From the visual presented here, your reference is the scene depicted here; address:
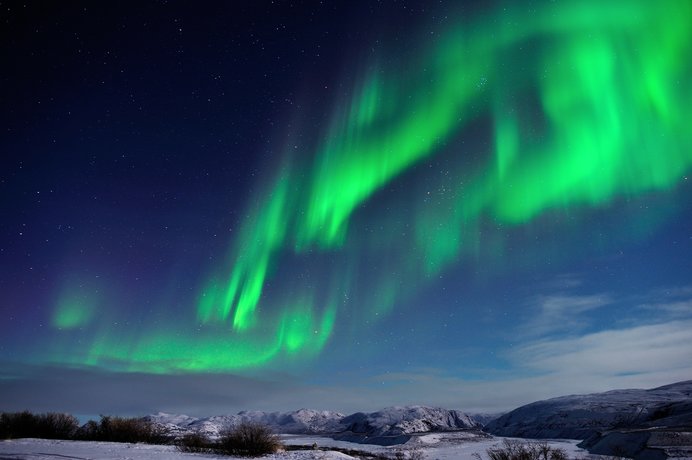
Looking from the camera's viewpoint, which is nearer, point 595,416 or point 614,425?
point 614,425

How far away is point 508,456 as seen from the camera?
1741cm

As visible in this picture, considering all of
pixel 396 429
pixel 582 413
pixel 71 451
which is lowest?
pixel 396 429

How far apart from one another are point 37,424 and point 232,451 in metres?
19.7

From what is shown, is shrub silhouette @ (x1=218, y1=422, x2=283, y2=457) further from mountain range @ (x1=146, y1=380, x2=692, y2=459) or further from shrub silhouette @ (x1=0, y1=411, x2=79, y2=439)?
shrub silhouette @ (x1=0, y1=411, x2=79, y2=439)

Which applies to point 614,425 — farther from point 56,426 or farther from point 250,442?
point 56,426

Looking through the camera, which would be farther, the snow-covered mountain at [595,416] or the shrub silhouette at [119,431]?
the snow-covered mountain at [595,416]

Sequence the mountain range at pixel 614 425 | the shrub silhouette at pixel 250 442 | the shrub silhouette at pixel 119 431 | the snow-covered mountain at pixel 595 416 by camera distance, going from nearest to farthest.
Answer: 1. the shrub silhouette at pixel 250 442
2. the shrub silhouette at pixel 119 431
3. the mountain range at pixel 614 425
4. the snow-covered mountain at pixel 595 416

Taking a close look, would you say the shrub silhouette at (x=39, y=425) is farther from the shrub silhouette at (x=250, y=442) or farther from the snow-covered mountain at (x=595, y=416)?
the snow-covered mountain at (x=595, y=416)

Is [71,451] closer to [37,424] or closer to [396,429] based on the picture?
[37,424]

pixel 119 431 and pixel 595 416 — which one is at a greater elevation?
pixel 119 431

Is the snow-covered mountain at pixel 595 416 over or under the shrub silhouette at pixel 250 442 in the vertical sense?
under

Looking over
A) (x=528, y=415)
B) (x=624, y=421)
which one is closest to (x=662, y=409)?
(x=624, y=421)

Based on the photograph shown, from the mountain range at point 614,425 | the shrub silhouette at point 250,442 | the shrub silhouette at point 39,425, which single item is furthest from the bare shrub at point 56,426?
the shrub silhouette at point 250,442

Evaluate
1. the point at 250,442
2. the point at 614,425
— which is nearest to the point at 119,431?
the point at 250,442
